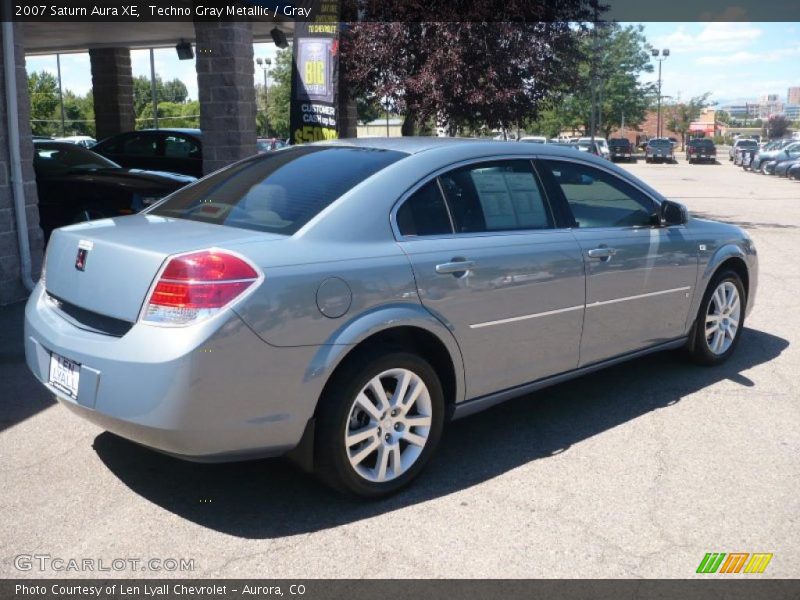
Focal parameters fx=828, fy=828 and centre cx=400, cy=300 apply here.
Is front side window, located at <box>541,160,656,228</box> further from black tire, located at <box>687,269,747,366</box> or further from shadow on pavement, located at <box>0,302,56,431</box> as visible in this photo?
shadow on pavement, located at <box>0,302,56,431</box>

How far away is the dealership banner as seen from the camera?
1039 centimetres

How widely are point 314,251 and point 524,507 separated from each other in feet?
5.02

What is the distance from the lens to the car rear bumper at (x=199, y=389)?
3.25 metres

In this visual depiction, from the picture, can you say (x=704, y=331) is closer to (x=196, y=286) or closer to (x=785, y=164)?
(x=196, y=286)

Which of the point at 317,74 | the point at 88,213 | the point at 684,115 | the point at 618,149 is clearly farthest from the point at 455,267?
the point at 684,115

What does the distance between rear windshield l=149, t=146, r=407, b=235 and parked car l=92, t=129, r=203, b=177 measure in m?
9.13

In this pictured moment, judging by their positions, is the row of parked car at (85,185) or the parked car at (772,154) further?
the parked car at (772,154)

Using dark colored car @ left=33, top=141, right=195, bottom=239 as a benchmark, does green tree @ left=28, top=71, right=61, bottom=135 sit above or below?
above

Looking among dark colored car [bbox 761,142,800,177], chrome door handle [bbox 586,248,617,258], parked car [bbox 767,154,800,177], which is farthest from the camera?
dark colored car [bbox 761,142,800,177]

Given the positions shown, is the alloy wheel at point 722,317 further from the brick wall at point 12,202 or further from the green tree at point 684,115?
the green tree at point 684,115

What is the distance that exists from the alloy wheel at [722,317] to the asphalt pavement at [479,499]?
52cm

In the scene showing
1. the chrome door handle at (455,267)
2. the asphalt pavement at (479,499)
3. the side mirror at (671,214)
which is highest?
the side mirror at (671,214)

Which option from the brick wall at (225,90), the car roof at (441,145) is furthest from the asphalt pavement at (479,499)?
the brick wall at (225,90)

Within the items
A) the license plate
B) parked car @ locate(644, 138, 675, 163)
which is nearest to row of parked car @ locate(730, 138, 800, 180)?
parked car @ locate(644, 138, 675, 163)
